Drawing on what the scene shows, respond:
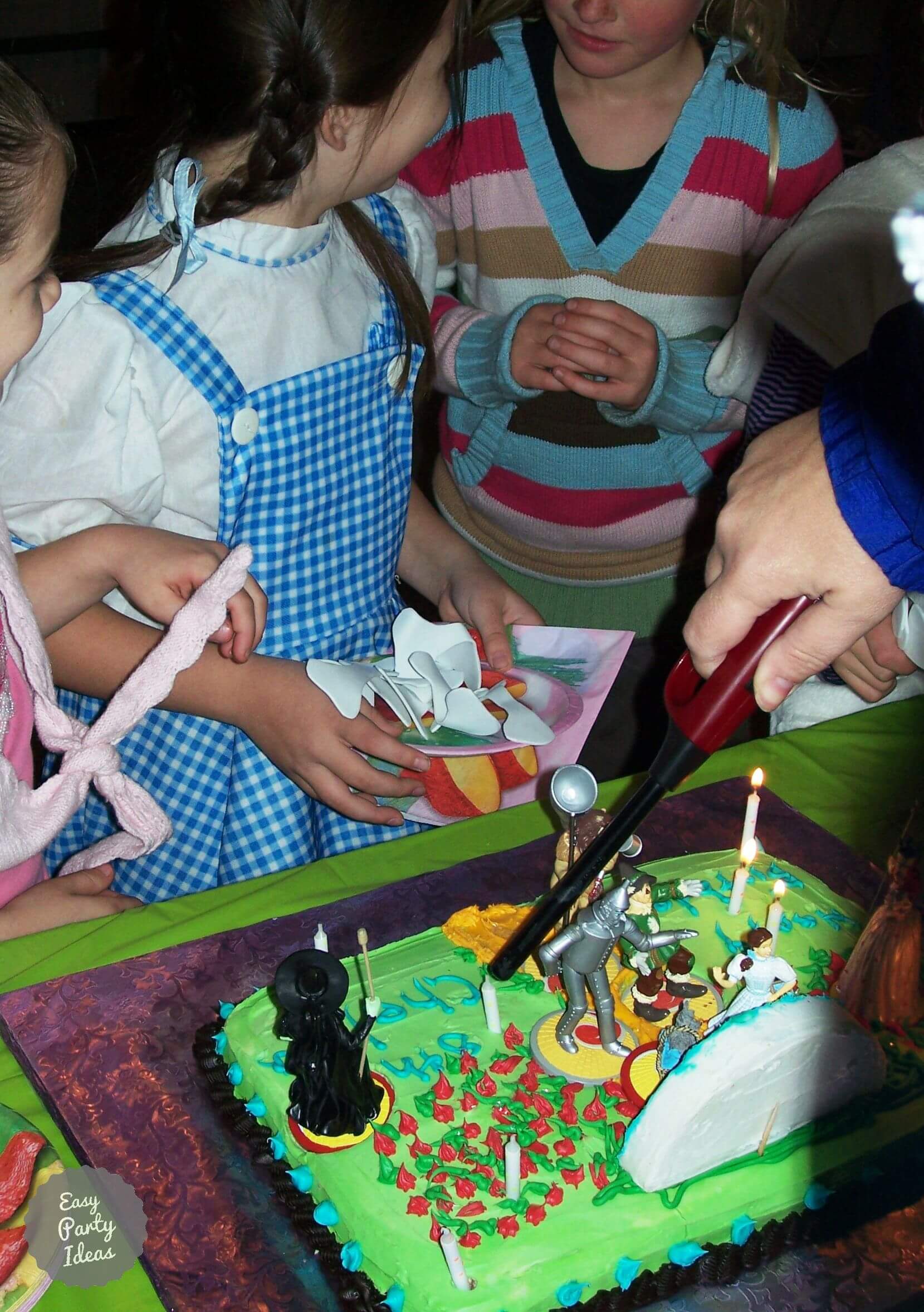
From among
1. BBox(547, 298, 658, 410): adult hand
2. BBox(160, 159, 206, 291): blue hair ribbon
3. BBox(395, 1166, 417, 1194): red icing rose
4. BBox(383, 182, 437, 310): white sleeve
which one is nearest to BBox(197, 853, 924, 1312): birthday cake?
BBox(395, 1166, 417, 1194): red icing rose

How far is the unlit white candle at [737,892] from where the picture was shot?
87 centimetres

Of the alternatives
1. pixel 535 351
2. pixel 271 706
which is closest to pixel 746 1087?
pixel 271 706

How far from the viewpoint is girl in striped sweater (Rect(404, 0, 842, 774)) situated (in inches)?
51.8

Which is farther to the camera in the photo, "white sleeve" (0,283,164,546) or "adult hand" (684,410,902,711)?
"white sleeve" (0,283,164,546)

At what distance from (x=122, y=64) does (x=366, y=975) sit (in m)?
0.96

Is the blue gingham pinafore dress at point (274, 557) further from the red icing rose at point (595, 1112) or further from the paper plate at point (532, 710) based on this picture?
the red icing rose at point (595, 1112)

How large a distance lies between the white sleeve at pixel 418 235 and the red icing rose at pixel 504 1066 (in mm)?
796

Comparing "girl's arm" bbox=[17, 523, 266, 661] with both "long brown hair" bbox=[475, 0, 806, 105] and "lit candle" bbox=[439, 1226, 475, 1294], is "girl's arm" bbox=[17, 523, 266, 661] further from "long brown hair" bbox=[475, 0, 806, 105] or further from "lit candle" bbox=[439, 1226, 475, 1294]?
"long brown hair" bbox=[475, 0, 806, 105]

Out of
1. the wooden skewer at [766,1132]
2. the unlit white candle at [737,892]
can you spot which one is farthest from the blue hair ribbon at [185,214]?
the wooden skewer at [766,1132]

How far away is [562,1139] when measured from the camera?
676mm

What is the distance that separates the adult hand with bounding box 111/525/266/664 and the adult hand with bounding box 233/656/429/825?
66 millimetres

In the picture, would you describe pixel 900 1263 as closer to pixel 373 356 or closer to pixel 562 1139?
pixel 562 1139

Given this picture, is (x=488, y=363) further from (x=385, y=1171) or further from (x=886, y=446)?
(x=385, y=1171)

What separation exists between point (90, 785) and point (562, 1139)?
616mm
